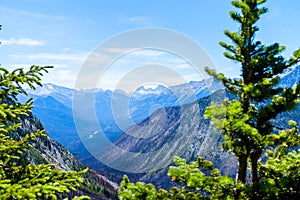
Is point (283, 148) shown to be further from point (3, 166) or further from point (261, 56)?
point (3, 166)

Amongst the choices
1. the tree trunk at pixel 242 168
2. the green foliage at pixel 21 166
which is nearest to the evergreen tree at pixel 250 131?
the tree trunk at pixel 242 168

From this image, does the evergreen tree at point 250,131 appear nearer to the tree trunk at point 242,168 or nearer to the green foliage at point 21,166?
the tree trunk at point 242,168

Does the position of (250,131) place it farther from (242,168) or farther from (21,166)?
(21,166)

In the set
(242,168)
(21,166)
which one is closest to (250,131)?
(242,168)

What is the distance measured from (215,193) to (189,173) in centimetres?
154

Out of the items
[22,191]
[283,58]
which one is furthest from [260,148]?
[22,191]

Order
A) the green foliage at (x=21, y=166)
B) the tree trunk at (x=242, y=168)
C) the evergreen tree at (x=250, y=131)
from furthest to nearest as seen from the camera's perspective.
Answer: the tree trunk at (x=242, y=168) → the evergreen tree at (x=250, y=131) → the green foliage at (x=21, y=166)

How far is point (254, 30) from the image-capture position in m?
13.8

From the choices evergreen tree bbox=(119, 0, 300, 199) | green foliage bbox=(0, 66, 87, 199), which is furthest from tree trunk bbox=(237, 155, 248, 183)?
green foliage bbox=(0, 66, 87, 199)

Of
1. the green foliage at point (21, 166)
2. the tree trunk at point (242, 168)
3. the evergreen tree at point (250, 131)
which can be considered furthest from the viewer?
the tree trunk at point (242, 168)

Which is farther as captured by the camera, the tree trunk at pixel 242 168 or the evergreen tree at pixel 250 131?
the tree trunk at pixel 242 168

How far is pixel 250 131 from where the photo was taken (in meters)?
11.9

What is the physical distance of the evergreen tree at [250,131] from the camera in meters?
12.3

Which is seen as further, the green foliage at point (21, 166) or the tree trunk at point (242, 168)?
the tree trunk at point (242, 168)
